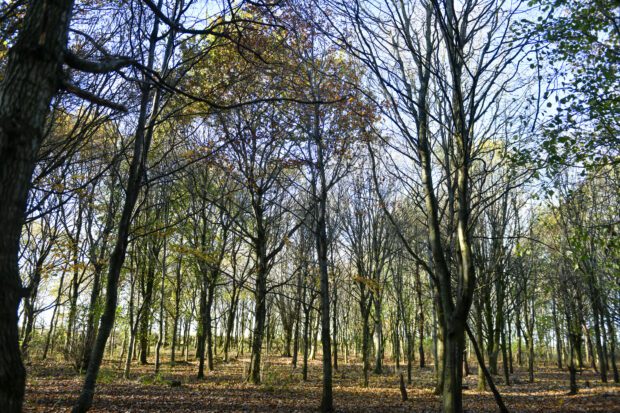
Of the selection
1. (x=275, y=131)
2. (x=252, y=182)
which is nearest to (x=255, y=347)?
(x=252, y=182)

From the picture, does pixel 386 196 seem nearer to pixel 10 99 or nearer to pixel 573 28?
pixel 573 28

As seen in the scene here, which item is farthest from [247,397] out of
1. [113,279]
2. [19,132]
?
[19,132]

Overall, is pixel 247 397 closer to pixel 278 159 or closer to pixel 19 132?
pixel 278 159

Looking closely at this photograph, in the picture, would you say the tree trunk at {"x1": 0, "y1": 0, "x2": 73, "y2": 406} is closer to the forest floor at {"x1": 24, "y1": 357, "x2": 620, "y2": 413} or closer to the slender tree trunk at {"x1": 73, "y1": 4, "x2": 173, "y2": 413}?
the slender tree trunk at {"x1": 73, "y1": 4, "x2": 173, "y2": 413}

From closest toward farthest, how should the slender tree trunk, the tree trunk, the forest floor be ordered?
1. the tree trunk
2. the slender tree trunk
3. the forest floor

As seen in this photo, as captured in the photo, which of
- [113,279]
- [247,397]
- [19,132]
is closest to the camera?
[19,132]

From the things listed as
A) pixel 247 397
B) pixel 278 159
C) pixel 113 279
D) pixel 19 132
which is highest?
pixel 278 159

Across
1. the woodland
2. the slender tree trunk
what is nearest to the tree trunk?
the woodland

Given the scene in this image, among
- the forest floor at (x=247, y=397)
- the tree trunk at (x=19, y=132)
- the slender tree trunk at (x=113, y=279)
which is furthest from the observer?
the forest floor at (x=247, y=397)

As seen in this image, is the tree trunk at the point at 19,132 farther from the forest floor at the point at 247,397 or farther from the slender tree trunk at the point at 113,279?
the forest floor at the point at 247,397

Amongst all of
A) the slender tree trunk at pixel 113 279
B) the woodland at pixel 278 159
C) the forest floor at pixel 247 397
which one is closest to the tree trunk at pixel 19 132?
the woodland at pixel 278 159

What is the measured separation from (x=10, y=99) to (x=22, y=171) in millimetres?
424

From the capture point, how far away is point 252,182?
13.2 m

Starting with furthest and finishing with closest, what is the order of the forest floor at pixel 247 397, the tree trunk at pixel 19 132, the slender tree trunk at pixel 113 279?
1. the forest floor at pixel 247 397
2. the slender tree trunk at pixel 113 279
3. the tree trunk at pixel 19 132
